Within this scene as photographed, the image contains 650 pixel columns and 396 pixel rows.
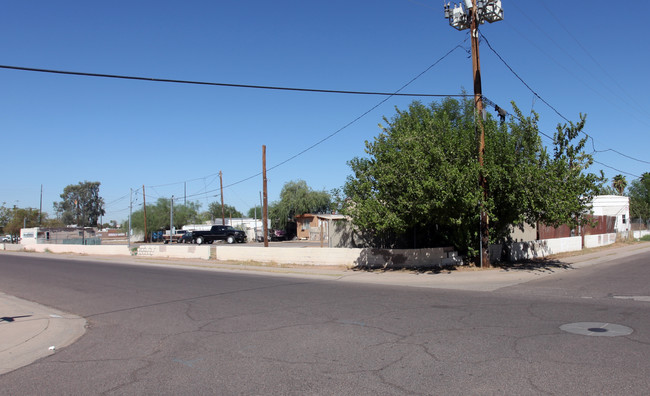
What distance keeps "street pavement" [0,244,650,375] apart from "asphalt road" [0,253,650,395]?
47cm

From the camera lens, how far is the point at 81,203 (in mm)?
141250

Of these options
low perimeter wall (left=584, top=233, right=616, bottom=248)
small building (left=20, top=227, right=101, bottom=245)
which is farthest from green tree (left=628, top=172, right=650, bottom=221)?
small building (left=20, top=227, right=101, bottom=245)

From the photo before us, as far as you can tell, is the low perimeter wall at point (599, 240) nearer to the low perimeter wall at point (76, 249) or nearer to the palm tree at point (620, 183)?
the low perimeter wall at point (76, 249)

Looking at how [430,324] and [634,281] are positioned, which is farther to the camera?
[634,281]

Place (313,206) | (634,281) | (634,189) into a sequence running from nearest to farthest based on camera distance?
(634,281)
(313,206)
(634,189)

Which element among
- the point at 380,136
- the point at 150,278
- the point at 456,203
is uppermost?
the point at 380,136

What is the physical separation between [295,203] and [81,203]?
105m

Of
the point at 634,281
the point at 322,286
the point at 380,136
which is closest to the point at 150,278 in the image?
the point at 322,286

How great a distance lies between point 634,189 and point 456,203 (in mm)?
81762

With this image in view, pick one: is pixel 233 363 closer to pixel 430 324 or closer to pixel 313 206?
pixel 430 324

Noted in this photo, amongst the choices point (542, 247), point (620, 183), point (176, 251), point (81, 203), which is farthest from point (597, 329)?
point (81, 203)

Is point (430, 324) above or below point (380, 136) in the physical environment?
below

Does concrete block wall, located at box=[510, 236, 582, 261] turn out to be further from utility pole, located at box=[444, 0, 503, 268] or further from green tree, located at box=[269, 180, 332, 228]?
green tree, located at box=[269, 180, 332, 228]

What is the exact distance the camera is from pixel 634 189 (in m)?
80.5
